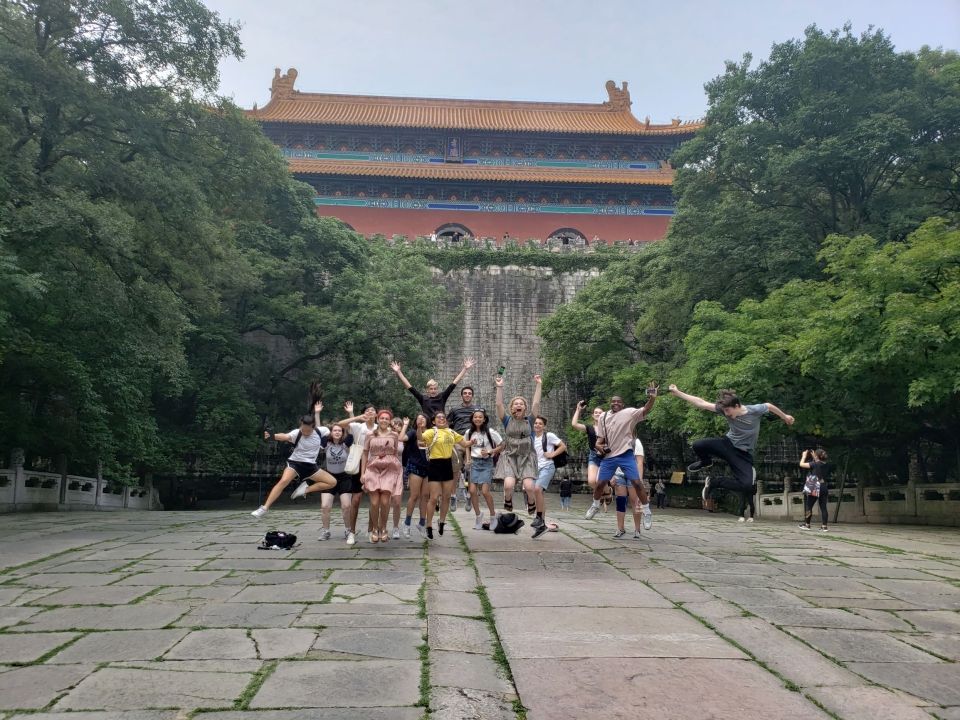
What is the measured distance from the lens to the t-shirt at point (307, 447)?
23.0 feet

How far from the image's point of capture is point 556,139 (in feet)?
104

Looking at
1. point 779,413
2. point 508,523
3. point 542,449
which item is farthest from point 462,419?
point 779,413

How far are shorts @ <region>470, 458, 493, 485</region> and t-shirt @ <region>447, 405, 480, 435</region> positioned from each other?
0.44m

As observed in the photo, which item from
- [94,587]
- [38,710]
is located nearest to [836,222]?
[94,587]

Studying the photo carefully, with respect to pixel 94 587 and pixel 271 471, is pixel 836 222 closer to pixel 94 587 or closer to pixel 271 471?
pixel 94 587

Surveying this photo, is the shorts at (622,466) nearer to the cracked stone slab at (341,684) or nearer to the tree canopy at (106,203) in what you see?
the cracked stone slab at (341,684)

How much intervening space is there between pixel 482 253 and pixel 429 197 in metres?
3.91

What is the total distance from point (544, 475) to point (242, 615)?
4171 millimetres

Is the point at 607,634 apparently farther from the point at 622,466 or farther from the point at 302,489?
the point at 302,489

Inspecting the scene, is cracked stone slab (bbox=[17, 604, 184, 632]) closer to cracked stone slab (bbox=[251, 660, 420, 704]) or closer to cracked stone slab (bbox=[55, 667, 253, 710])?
cracked stone slab (bbox=[55, 667, 253, 710])

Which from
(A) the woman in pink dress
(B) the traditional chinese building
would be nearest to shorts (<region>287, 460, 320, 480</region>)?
(A) the woman in pink dress

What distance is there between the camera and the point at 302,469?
7.01 m

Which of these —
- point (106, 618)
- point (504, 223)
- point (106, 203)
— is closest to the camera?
point (106, 618)

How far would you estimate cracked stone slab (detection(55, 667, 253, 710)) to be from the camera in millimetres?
2707
